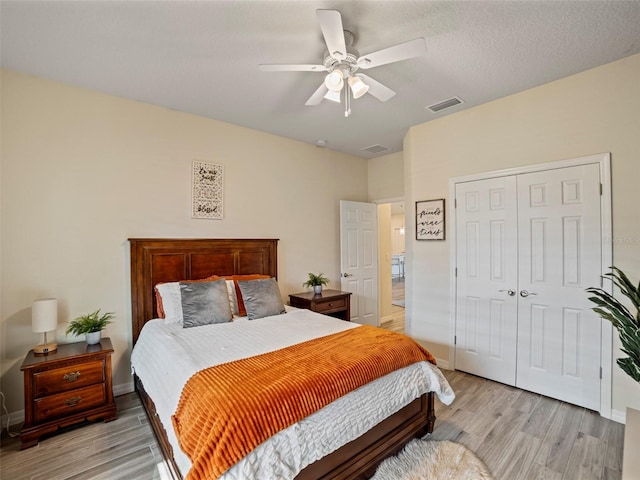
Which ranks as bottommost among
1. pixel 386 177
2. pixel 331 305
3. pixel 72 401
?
pixel 72 401

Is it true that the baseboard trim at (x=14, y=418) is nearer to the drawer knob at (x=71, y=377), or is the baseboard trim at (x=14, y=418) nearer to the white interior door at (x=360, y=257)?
the drawer knob at (x=71, y=377)

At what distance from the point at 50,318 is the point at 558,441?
12.7 feet

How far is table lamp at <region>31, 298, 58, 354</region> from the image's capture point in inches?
89.3

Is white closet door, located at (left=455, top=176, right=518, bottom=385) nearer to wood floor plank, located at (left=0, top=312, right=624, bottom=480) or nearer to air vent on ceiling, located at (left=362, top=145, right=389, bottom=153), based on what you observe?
wood floor plank, located at (left=0, top=312, right=624, bottom=480)

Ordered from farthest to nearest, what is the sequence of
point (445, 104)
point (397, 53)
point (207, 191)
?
point (207, 191), point (445, 104), point (397, 53)

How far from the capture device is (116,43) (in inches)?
82.8

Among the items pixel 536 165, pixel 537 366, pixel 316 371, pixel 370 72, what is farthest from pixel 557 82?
pixel 316 371

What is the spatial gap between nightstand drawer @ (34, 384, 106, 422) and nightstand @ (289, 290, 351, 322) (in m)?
2.07

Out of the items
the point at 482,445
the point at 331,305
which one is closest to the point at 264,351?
the point at 482,445

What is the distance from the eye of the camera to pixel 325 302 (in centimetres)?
375

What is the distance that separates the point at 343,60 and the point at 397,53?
34 cm

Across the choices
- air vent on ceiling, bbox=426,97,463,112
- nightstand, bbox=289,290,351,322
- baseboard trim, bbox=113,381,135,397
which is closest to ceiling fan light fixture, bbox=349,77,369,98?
air vent on ceiling, bbox=426,97,463,112

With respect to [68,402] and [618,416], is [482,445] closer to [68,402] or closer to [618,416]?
[618,416]

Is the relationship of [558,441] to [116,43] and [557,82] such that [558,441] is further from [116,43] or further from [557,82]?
[116,43]
